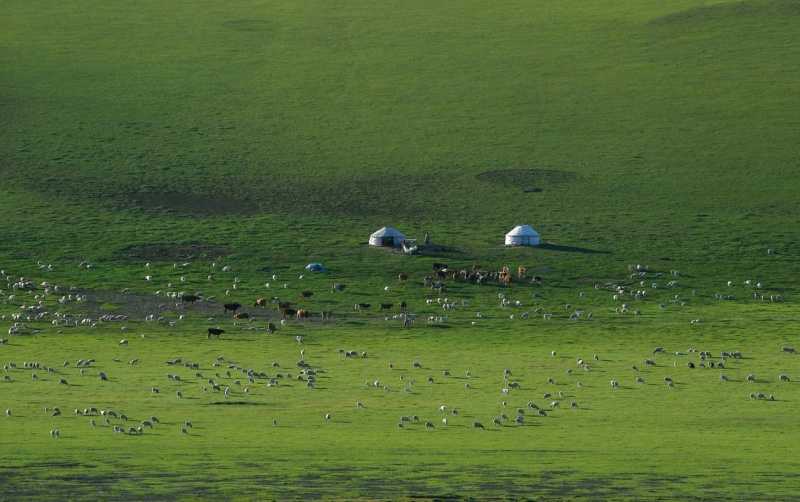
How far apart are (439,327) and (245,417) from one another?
66.3 feet

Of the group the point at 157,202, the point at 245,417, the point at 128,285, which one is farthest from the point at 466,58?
the point at 245,417

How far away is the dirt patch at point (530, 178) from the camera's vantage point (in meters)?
89.4

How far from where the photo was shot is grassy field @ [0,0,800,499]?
3778 centimetres

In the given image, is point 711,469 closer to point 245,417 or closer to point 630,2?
point 245,417

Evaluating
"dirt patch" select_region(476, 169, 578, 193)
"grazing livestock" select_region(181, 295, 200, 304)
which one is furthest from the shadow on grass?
"grazing livestock" select_region(181, 295, 200, 304)

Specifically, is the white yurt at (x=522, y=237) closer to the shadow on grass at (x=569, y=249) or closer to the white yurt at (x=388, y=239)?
the shadow on grass at (x=569, y=249)

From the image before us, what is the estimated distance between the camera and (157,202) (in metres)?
87.1

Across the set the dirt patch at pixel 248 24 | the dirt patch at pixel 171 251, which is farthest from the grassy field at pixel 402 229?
the dirt patch at pixel 248 24

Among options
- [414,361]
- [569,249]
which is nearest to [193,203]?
[569,249]

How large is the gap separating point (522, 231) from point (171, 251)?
17.8 m

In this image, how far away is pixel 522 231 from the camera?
7719 cm

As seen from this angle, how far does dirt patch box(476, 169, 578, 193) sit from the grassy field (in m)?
0.33

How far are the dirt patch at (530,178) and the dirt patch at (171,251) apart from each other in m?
20.2

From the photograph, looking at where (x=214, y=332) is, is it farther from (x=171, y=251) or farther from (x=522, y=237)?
(x=522, y=237)
